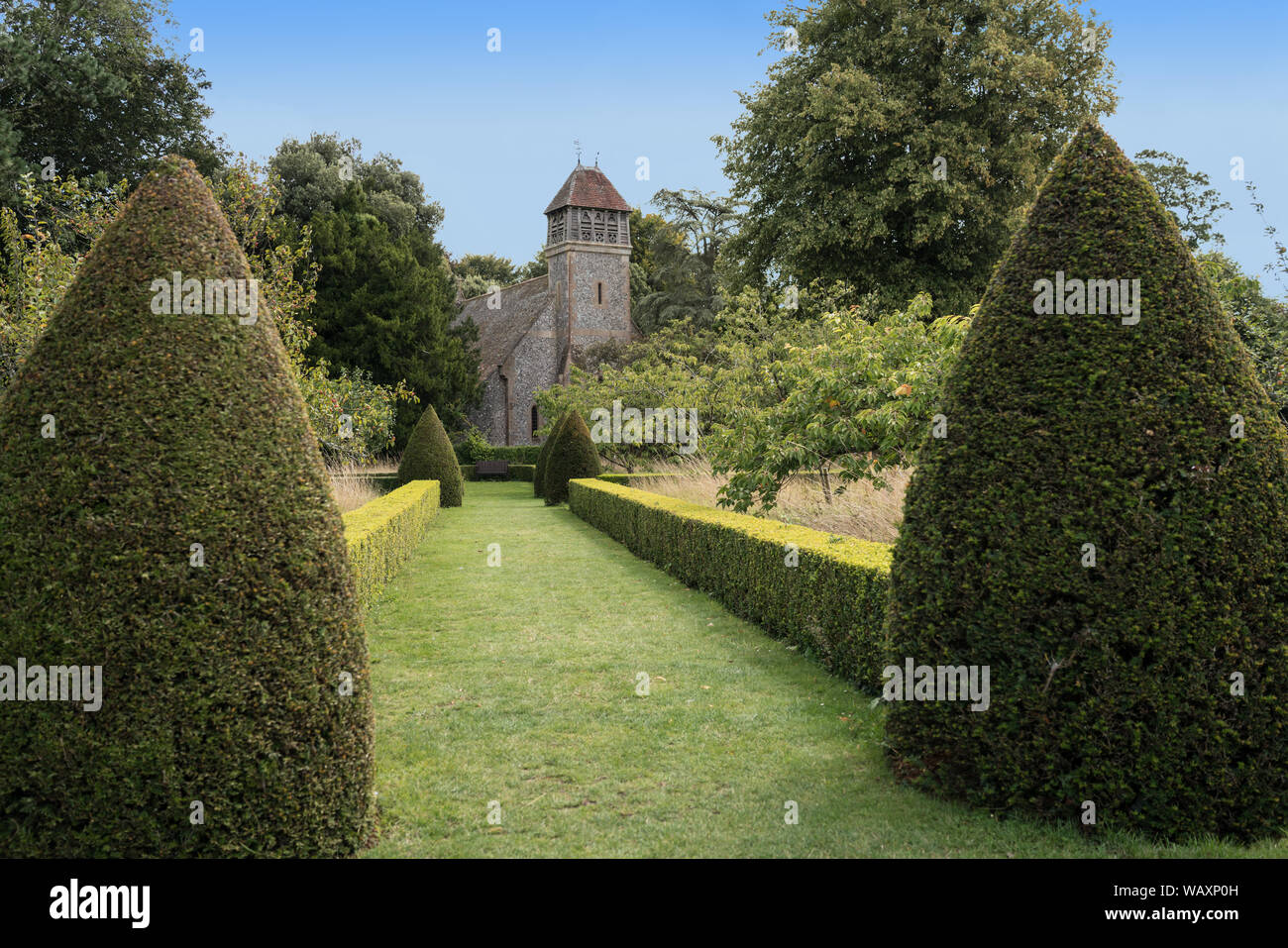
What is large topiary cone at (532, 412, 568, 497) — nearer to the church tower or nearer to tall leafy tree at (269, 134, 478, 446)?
tall leafy tree at (269, 134, 478, 446)

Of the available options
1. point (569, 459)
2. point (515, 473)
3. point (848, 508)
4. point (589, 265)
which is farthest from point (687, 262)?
point (848, 508)

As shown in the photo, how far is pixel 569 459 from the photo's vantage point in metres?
24.6

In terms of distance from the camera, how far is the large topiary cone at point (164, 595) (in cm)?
335

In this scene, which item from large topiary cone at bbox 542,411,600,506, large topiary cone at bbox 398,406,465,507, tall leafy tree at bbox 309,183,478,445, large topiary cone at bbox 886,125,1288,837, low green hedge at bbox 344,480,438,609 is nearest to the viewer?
large topiary cone at bbox 886,125,1288,837

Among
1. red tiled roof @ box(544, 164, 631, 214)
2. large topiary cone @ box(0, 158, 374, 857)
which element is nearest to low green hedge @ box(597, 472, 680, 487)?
large topiary cone @ box(0, 158, 374, 857)

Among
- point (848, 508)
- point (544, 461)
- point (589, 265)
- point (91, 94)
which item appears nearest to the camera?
point (848, 508)

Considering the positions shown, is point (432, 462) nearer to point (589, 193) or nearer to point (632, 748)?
point (632, 748)

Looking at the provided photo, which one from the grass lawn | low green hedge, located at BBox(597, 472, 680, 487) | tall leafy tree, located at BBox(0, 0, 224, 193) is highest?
tall leafy tree, located at BBox(0, 0, 224, 193)

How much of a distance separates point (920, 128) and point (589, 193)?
82.9 feet

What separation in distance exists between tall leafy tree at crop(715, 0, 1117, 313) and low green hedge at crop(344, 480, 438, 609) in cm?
1546

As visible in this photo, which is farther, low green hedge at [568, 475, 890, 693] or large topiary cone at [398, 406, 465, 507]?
large topiary cone at [398, 406, 465, 507]

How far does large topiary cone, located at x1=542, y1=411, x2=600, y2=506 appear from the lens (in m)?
24.4
